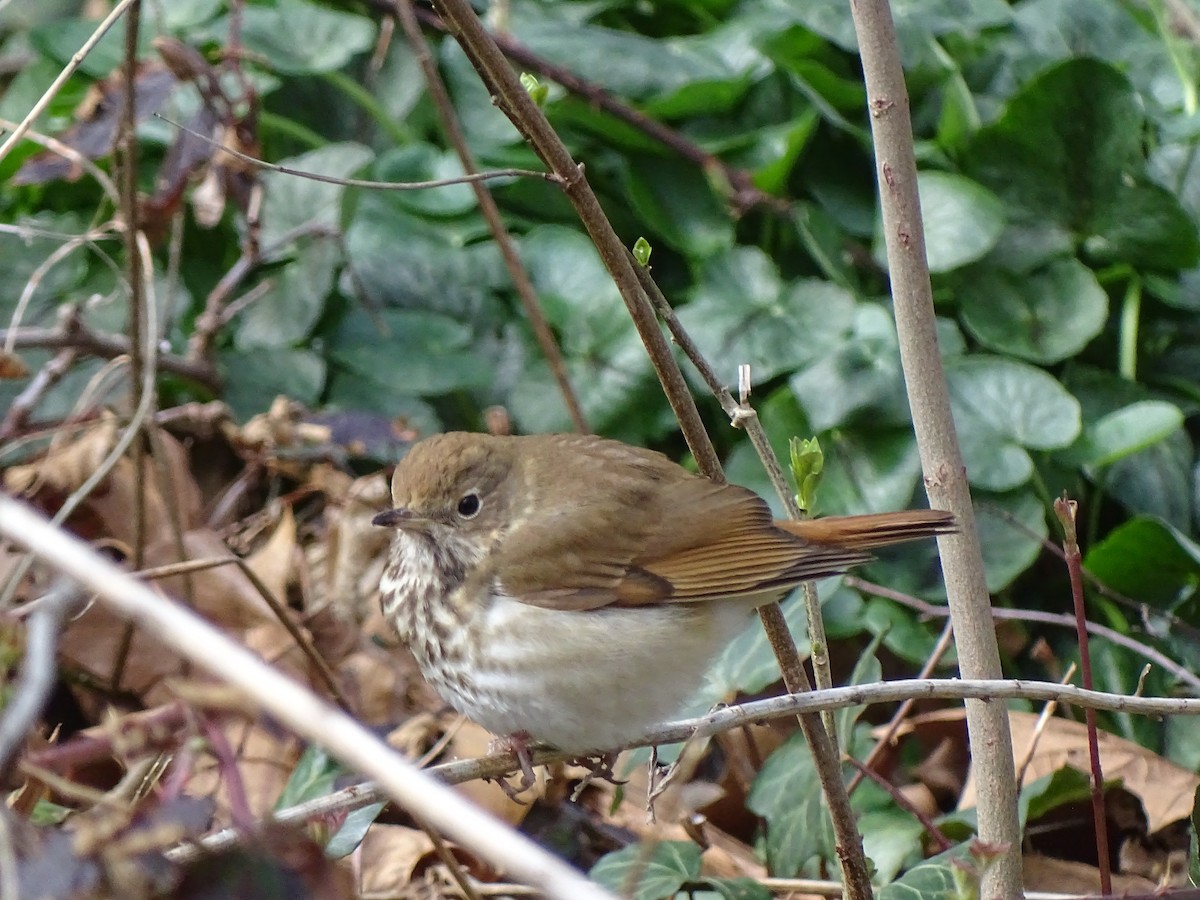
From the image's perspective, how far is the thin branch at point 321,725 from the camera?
799 millimetres

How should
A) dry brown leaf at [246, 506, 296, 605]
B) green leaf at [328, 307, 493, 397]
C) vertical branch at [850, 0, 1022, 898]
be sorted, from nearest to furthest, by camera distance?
vertical branch at [850, 0, 1022, 898]
dry brown leaf at [246, 506, 296, 605]
green leaf at [328, 307, 493, 397]

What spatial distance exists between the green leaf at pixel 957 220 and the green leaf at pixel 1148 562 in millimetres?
791

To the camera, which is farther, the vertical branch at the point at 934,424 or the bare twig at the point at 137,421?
the bare twig at the point at 137,421

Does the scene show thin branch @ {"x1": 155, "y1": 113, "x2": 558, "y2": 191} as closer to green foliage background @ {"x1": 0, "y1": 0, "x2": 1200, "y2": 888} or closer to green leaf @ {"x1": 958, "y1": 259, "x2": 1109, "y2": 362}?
green foliage background @ {"x1": 0, "y1": 0, "x2": 1200, "y2": 888}

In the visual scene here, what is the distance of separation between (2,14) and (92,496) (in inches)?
100

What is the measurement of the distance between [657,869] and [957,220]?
1904 mm

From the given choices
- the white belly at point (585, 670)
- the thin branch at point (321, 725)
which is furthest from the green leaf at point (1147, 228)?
the thin branch at point (321, 725)

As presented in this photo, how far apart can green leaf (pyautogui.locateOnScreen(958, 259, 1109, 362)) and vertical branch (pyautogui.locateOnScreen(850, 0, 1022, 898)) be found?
1.45 metres

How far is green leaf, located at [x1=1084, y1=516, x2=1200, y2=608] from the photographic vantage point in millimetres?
2805

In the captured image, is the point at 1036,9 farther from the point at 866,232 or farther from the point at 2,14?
the point at 2,14

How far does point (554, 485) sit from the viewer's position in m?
2.21

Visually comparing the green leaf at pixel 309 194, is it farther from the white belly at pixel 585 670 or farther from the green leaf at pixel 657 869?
the green leaf at pixel 657 869

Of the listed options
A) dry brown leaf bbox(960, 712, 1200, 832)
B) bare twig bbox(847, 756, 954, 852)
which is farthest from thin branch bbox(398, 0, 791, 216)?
bare twig bbox(847, 756, 954, 852)

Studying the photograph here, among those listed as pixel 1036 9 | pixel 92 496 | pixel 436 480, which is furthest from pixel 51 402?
pixel 1036 9
